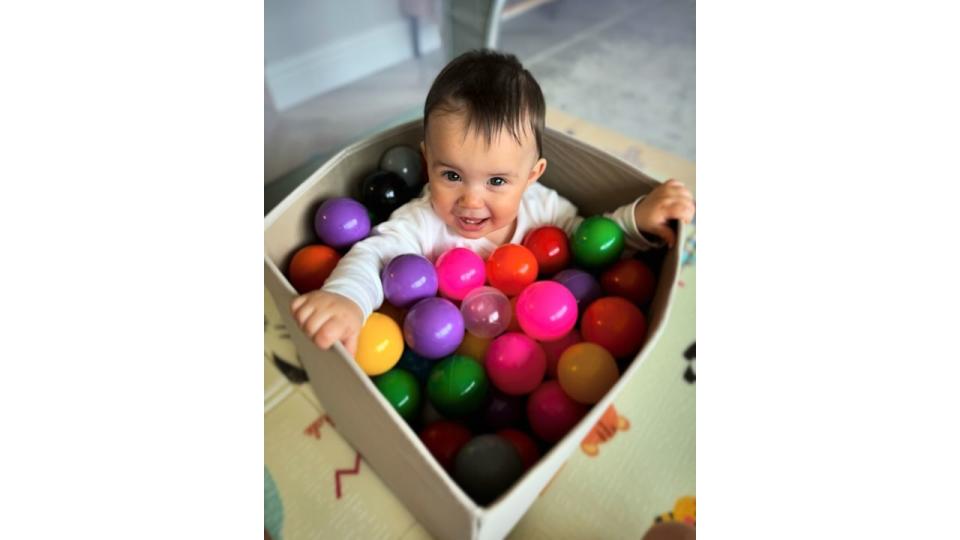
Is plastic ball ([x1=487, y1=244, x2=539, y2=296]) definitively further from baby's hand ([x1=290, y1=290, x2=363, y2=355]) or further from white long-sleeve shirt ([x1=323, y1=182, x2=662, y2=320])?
baby's hand ([x1=290, y1=290, x2=363, y2=355])

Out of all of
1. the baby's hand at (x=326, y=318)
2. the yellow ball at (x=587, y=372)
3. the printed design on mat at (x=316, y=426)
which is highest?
the baby's hand at (x=326, y=318)

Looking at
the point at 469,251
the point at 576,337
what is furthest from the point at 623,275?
the point at 469,251

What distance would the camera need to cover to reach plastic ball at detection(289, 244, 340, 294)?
2.88 ft

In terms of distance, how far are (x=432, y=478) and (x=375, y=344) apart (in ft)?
0.77

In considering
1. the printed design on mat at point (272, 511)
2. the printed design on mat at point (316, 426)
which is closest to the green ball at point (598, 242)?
the printed design on mat at point (316, 426)

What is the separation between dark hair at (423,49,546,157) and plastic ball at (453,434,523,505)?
15.0 inches

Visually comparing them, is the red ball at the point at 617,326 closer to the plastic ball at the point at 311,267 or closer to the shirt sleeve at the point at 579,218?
the shirt sleeve at the point at 579,218

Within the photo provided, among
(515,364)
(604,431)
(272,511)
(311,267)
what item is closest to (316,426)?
(272,511)

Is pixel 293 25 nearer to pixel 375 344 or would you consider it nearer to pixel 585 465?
pixel 375 344

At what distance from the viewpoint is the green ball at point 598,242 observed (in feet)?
3.00

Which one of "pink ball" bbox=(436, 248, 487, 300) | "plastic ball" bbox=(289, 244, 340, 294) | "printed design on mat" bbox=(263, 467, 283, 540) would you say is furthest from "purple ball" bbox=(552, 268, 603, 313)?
"printed design on mat" bbox=(263, 467, 283, 540)

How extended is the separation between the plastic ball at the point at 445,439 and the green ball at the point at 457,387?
2 cm

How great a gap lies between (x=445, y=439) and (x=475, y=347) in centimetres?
15

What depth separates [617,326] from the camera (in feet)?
2.73
